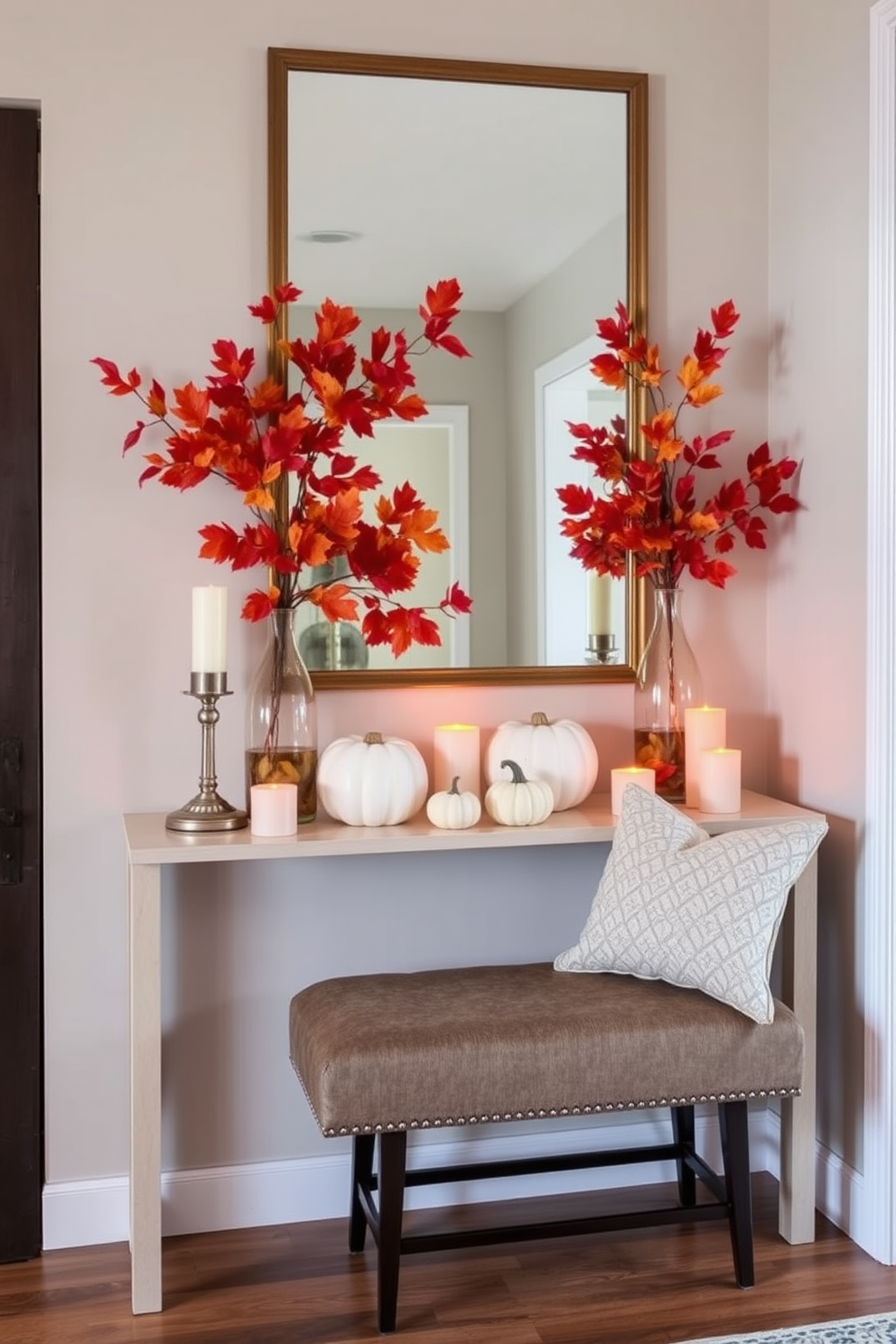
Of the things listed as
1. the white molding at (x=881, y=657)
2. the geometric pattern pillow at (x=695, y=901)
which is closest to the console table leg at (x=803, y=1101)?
the white molding at (x=881, y=657)

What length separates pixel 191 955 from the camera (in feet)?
8.79

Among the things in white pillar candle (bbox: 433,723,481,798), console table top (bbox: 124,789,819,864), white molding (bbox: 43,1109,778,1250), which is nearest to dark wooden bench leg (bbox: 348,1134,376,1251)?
white molding (bbox: 43,1109,778,1250)

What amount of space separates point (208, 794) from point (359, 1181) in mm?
774

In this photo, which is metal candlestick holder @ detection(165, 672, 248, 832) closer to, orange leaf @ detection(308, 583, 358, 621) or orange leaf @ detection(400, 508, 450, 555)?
orange leaf @ detection(308, 583, 358, 621)

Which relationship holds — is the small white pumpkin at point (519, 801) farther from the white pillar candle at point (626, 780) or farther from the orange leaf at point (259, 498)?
the orange leaf at point (259, 498)

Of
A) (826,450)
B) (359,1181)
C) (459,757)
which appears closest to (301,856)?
(459,757)

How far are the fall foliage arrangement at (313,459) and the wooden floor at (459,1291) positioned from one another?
46.0 inches

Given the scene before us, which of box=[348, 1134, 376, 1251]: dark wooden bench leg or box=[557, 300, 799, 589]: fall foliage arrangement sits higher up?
box=[557, 300, 799, 589]: fall foliage arrangement

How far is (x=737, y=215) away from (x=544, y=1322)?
2189 millimetres

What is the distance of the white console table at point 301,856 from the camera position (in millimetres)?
2307

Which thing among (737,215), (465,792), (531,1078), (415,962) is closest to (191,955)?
(415,962)

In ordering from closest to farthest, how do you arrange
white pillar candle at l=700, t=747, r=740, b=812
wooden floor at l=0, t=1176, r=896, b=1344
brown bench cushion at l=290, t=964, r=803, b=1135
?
brown bench cushion at l=290, t=964, r=803, b=1135, wooden floor at l=0, t=1176, r=896, b=1344, white pillar candle at l=700, t=747, r=740, b=812

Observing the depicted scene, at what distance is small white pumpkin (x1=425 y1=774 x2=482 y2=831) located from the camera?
8.16ft

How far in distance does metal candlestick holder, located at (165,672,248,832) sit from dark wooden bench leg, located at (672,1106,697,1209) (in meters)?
1.07
